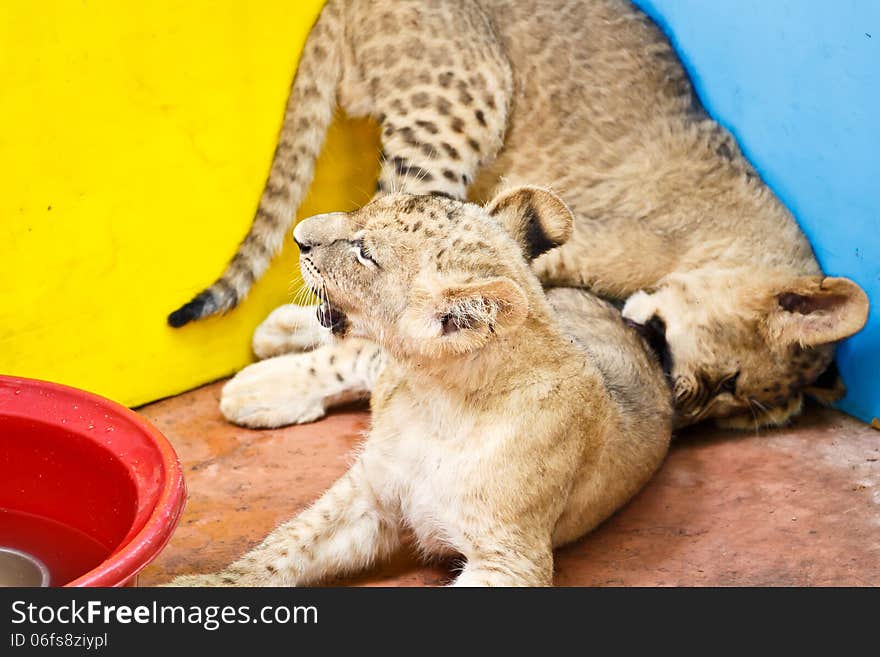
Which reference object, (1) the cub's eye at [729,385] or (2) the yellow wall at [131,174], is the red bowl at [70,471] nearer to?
Result: (2) the yellow wall at [131,174]

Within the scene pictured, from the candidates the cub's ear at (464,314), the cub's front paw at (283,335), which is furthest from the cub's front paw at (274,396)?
the cub's ear at (464,314)

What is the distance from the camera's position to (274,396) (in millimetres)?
4297

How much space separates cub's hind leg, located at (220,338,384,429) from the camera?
14.0ft

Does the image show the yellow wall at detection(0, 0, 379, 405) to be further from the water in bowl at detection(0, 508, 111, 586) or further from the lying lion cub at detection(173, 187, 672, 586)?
the lying lion cub at detection(173, 187, 672, 586)

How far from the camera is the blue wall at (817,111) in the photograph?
4070 mm

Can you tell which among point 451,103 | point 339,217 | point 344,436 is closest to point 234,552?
point 344,436

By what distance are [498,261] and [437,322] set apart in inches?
11.0

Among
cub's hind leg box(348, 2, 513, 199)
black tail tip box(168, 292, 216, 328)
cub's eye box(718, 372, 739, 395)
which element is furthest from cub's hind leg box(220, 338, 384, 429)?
cub's eye box(718, 372, 739, 395)

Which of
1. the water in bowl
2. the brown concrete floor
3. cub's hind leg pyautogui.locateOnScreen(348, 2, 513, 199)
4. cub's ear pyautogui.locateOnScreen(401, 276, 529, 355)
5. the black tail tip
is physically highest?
cub's hind leg pyautogui.locateOnScreen(348, 2, 513, 199)

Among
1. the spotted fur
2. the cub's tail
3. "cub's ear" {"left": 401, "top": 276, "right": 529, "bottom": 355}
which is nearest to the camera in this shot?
"cub's ear" {"left": 401, "top": 276, "right": 529, "bottom": 355}

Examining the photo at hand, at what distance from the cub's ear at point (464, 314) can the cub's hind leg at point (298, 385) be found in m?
1.33

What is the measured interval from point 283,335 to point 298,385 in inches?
14.1

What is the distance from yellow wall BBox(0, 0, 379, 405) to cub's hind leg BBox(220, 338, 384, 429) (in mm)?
309

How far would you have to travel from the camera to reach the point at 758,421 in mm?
4367
